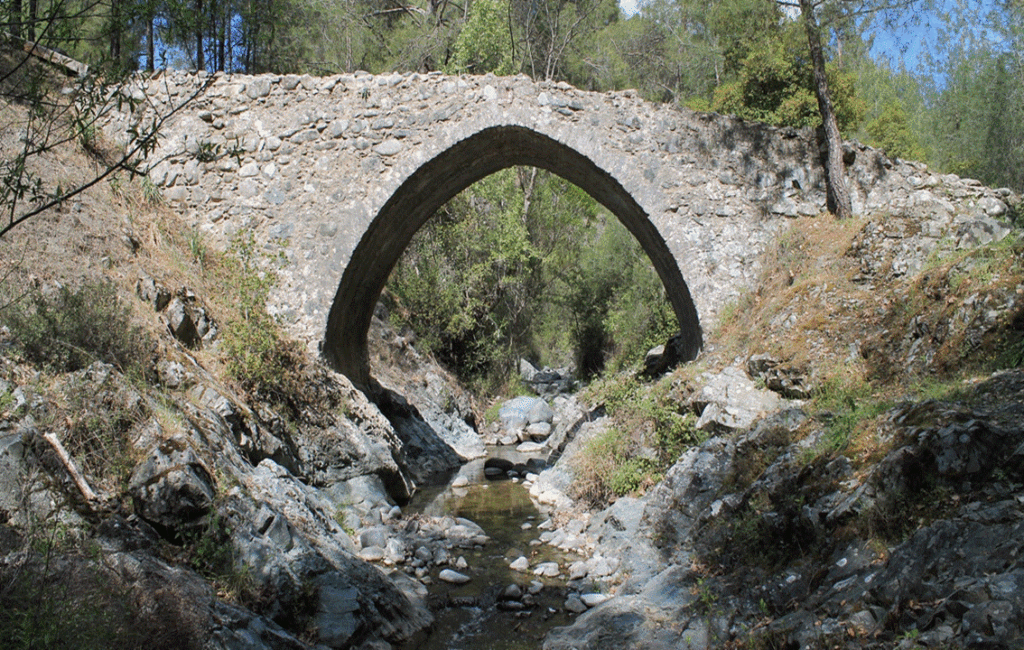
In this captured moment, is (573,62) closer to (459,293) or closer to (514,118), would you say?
(459,293)

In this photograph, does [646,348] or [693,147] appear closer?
[693,147]

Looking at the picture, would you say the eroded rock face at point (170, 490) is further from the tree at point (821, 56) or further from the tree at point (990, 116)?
the tree at point (990, 116)

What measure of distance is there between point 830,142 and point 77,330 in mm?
8819

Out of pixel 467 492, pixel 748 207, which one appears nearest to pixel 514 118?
pixel 748 207

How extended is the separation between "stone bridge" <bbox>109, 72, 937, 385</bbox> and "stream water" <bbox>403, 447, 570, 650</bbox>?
3.01 m

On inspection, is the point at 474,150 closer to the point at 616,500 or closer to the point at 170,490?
the point at 616,500

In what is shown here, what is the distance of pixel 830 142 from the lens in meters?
9.62

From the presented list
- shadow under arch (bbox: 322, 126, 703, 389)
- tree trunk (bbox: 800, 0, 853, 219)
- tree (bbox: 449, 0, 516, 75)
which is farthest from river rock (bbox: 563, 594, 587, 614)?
tree (bbox: 449, 0, 516, 75)

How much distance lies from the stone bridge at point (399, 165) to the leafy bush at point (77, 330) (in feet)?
10.2

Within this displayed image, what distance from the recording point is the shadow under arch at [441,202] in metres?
9.46

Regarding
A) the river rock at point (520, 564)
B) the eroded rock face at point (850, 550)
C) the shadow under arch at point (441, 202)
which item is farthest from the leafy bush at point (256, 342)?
the eroded rock face at point (850, 550)

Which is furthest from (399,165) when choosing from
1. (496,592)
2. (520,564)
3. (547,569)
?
(496,592)

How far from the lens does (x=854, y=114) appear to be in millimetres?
15227

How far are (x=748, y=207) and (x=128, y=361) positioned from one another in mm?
7413
